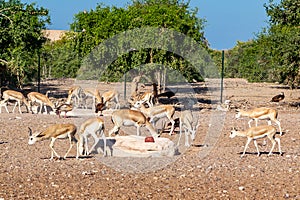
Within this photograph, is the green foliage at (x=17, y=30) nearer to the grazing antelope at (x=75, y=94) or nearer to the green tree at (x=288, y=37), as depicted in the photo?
the grazing antelope at (x=75, y=94)

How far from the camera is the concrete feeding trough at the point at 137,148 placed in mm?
14117

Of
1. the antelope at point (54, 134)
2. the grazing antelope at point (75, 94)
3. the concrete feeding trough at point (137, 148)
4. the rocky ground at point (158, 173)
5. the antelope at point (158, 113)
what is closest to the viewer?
the rocky ground at point (158, 173)

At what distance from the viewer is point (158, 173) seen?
41.2 ft

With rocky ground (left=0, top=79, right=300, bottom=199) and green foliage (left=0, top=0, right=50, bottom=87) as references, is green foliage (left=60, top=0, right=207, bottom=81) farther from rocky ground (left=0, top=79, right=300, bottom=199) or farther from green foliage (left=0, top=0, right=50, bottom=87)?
rocky ground (left=0, top=79, right=300, bottom=199)

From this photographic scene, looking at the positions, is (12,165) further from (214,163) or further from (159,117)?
(159,117)

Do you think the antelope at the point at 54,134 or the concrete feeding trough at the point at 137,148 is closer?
the antelope at the point at 54,134

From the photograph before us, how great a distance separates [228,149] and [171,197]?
18.8ft

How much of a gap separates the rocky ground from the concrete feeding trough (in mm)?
254

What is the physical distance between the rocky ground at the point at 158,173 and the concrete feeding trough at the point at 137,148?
0.25 meters

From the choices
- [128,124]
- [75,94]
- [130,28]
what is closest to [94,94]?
[75,94]

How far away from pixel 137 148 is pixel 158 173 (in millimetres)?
1753

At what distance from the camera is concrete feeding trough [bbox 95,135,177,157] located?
14.1 metres

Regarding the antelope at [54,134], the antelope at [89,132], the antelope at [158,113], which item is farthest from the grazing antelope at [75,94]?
the antelope at [54,134]

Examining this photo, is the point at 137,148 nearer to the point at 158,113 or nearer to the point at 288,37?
the point at 158,113
